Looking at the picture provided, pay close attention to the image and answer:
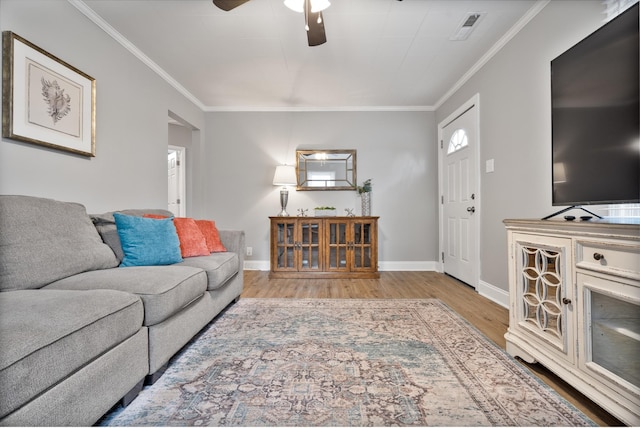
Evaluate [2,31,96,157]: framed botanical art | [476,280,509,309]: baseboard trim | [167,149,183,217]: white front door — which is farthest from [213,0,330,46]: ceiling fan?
[167,149,183,217]: white front door

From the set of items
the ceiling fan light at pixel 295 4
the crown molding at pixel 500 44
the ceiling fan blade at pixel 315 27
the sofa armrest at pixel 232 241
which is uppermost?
the crown molding at pixel 500 44

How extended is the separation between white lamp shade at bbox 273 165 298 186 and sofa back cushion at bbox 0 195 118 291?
2.46m

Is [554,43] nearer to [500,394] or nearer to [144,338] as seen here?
[500,394]

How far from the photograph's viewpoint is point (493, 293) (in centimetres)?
277

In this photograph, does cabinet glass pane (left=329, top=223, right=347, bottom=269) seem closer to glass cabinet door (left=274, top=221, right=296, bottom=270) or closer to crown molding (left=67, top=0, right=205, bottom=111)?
glass cabinet door (left=274, top=221, right=296, bottom=270)

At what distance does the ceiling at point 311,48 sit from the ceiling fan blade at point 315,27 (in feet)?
0.98

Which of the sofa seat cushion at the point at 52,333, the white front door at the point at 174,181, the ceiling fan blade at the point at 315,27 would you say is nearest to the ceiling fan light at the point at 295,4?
the ceiling fan blade at the point at 315,27

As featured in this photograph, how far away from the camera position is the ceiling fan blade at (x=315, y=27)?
1.92 metres

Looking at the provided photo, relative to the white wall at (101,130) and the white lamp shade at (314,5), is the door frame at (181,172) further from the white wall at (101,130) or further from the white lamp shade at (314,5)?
the white lamp shade at (314,5)

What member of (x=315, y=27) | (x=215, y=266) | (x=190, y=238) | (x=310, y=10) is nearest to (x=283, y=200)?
(x=190, y=238)

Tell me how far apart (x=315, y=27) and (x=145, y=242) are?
6.00 ft

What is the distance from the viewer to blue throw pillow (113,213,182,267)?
1.89 m

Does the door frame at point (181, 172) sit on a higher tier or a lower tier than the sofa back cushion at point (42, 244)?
higher

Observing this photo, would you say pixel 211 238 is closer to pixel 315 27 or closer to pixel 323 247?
pixel 323 247
